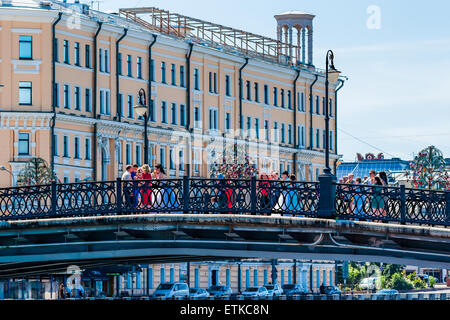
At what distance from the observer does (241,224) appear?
4212cm

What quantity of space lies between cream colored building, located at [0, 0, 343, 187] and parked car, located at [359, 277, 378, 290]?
15.4 meters

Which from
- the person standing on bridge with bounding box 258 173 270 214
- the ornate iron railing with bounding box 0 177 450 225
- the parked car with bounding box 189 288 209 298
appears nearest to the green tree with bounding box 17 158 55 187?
the parked car with bounding box 189 288 209 298

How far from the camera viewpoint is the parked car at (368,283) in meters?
126

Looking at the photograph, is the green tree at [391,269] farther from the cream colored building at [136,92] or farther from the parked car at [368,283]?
the cream colored building at [136,92]

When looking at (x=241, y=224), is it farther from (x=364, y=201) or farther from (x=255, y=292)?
(x=255, y=292)

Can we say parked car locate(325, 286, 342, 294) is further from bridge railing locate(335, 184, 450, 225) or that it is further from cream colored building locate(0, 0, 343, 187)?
bridge railing locate(335, 184, 450, 225)

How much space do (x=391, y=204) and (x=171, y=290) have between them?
46.1 meters

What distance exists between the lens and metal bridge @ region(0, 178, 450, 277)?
4147 cm

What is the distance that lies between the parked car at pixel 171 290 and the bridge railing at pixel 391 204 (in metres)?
43.9

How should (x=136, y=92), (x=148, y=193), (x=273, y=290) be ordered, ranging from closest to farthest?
(x=148, y=193) < (x=136, y=92) < (x=273, y=290)

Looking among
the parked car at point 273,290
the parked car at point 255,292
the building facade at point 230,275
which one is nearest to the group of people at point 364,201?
the building facade at point 230,275

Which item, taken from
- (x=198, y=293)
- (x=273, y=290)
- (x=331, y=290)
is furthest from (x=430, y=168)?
(x=331, y=290)

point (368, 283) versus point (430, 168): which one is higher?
point (430, 168)
